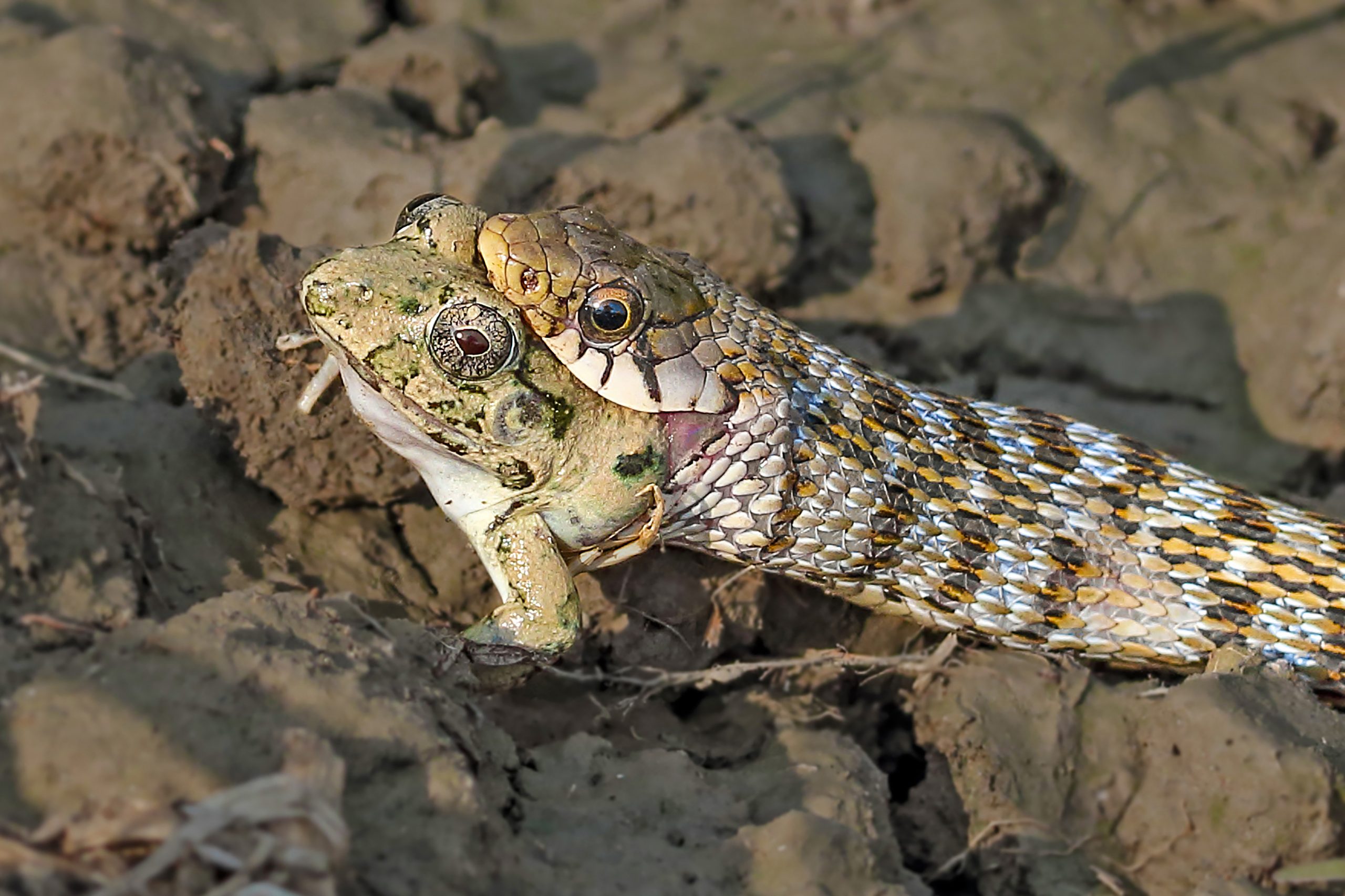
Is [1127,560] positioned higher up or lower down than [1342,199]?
lower down

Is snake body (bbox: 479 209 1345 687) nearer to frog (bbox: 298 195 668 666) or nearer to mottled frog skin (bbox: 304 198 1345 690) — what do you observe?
mottled frog skin (bbox: 304 198 1345 690)

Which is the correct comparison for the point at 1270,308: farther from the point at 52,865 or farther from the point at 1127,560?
the point at 52,865

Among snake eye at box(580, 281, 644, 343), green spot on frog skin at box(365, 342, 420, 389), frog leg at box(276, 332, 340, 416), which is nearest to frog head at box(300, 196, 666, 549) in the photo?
green spot on frog skin at box(365, 342, 420, 389)

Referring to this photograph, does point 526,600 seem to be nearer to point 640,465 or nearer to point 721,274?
point 640,465

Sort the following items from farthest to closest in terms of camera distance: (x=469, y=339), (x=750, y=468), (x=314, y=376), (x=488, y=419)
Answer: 1. (x=314, y=376)
2. (x=750, y=468)
3. (x=488, y=419)
4. (x=469, y=339)

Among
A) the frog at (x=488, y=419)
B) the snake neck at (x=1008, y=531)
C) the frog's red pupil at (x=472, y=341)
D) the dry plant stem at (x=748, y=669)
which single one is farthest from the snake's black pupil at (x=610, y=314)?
the dry plant stem at (x=748, y=669)

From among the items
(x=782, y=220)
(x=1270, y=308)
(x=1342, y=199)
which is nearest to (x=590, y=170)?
(x=782, y=220)

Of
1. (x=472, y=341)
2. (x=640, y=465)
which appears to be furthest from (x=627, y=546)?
(x=472, y=341)
